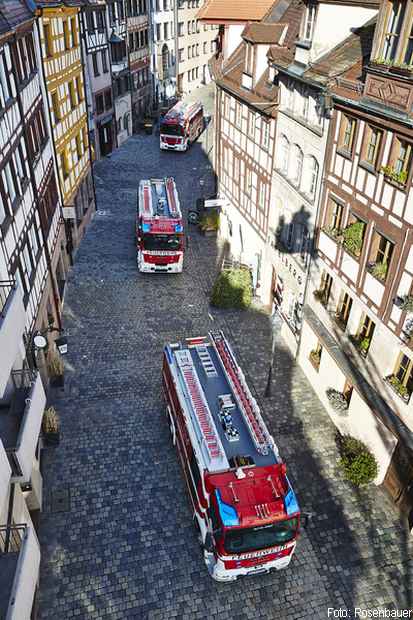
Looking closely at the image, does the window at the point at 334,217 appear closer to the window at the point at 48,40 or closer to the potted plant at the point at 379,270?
the potted plant at the point at 379,270

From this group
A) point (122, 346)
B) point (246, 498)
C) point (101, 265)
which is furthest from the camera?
point (101, 265)

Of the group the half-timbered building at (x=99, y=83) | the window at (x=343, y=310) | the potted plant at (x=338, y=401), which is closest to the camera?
the window at (x=343, y=310)

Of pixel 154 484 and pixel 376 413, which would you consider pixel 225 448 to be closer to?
pixel 154 484

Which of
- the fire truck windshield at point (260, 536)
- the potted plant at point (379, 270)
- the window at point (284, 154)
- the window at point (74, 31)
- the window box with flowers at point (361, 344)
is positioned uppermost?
the window at point (74, 31)

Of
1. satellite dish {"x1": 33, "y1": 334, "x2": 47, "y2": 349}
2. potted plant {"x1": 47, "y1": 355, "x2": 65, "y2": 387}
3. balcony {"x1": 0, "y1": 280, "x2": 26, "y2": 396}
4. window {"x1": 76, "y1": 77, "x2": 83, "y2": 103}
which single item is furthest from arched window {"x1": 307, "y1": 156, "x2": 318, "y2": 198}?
window {"x1": 76, "y1": 77, "x2": 83, "y2": 103}

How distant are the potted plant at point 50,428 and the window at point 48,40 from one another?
16343mm

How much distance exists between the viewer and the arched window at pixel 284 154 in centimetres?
2025

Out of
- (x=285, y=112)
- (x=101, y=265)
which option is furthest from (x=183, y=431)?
(x=101, y=265)

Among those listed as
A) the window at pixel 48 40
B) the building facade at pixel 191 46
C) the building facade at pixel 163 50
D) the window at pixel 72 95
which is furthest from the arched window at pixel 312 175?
the building facade at pixel 191 46

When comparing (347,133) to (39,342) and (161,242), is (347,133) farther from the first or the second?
(161,242)

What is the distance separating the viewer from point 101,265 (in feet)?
92.5

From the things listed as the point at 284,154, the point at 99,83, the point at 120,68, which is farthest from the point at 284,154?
the point at 120,68

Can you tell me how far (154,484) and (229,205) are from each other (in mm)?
17731

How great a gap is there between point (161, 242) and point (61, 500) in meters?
14.4
